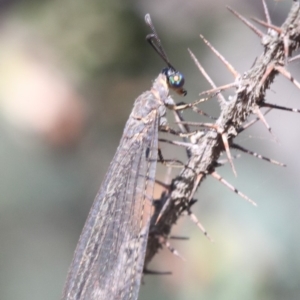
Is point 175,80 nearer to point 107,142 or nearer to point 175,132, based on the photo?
point 175,132

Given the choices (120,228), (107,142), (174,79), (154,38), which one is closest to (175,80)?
(174,79)

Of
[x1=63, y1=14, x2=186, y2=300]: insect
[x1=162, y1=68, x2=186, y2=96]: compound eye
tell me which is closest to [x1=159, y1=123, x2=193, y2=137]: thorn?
[x1=63, y1=14, x2=186, y2=300]: insect

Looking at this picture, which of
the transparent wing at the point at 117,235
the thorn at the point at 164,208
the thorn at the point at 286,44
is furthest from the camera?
the transparent wing at the point at 117,235

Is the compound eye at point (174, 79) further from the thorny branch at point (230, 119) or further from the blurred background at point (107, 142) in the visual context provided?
the blurred background at point (107, 142)

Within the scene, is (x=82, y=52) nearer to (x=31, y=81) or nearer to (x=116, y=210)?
(x=31, y=81)

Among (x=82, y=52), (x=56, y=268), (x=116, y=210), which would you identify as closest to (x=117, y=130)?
(x=82, y=52)

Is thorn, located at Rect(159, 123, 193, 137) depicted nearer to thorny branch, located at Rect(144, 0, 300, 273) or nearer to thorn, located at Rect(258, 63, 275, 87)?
thorny branch, located at Rect(144, 0, 300, 273)

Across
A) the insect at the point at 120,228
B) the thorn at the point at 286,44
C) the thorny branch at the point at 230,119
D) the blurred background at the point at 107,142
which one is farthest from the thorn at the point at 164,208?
the blurred background at the point at 107,142
